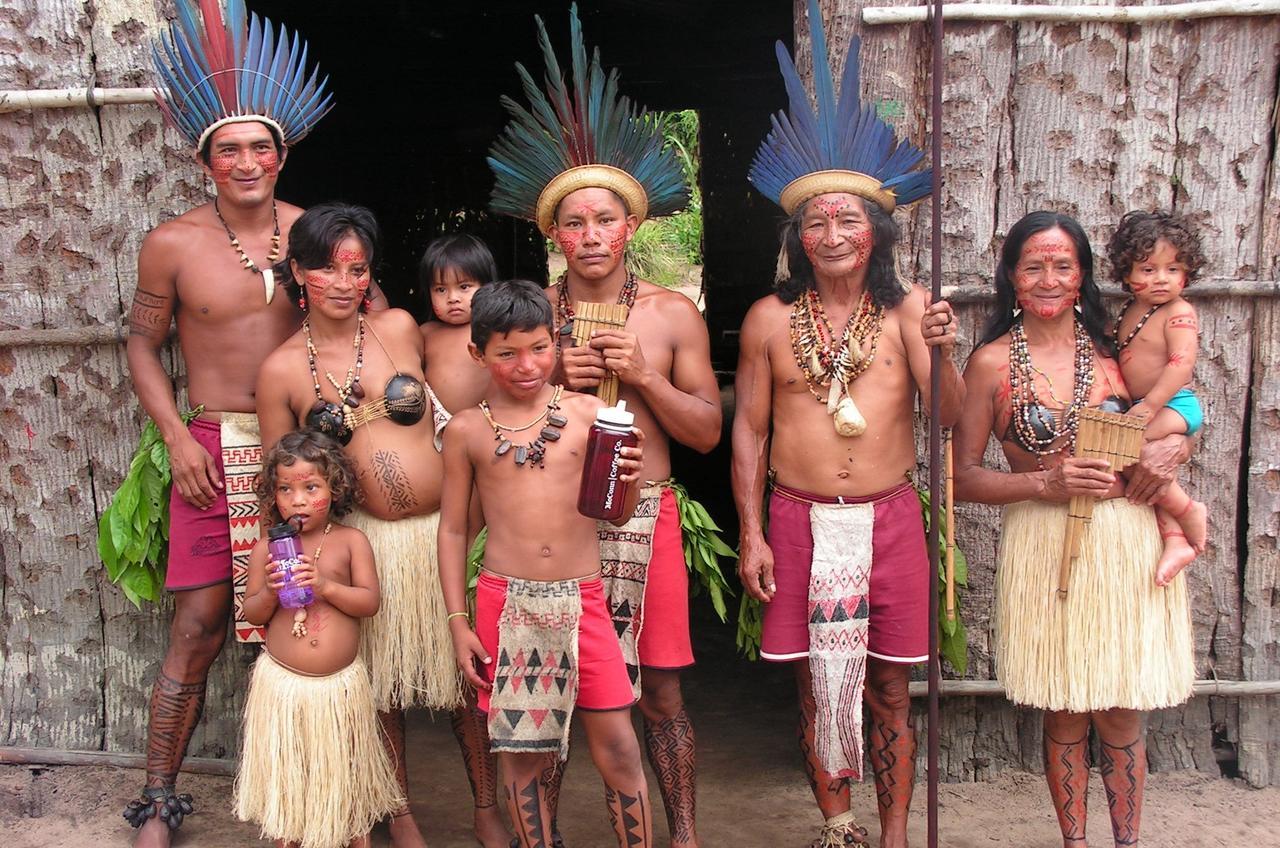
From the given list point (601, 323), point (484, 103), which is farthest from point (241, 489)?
point (484, 103)

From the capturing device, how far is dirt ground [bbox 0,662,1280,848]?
11.8 ft

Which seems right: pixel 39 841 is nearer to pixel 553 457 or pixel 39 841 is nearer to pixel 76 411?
pixel 76 411

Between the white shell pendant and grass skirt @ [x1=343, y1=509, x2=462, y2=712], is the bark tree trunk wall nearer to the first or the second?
the white shell pendant

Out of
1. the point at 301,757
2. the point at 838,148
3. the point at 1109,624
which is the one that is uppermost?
the point at 838,148

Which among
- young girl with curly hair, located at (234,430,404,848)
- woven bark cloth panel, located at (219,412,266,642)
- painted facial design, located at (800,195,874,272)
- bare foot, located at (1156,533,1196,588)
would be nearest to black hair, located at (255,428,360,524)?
young girl with curly hair, located at (234,430,404,848)

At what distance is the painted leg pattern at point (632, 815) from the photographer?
2.94 metres

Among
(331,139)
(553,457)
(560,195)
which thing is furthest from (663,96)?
(553,457)

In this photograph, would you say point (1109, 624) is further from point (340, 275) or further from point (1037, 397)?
point (340, 275)

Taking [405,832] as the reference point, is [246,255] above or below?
above

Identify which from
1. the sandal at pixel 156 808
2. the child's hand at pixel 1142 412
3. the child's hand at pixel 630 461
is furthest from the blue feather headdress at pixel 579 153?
the sandal at pixel 156 808

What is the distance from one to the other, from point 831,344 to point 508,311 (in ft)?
3.10

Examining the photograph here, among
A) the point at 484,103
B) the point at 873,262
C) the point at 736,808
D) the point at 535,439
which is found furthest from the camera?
the point at 484,103

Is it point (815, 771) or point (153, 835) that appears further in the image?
point (153, 835)

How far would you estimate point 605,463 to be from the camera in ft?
8.80
